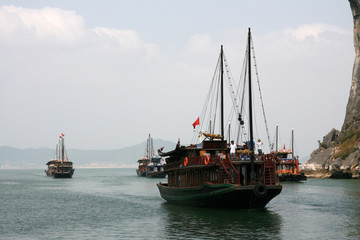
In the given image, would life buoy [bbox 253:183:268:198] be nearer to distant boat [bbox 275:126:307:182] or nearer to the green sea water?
the green sea water

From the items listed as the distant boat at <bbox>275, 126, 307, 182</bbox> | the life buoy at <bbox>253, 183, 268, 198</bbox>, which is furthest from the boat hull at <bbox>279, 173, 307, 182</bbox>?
the life buoy at <bbox>253, 183, 268, 198</bbox>

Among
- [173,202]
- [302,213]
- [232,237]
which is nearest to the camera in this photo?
[232,237]

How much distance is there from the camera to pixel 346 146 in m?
104

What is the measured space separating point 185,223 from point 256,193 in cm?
595

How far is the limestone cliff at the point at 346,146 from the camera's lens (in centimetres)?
9900

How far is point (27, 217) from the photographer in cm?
3788

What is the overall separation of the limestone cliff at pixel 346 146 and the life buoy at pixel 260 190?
224ft

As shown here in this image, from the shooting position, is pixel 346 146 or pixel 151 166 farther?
pixel 151 166

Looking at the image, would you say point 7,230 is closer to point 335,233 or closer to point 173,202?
point 173,202

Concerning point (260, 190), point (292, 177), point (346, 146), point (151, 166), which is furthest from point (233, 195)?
point (151, 166)

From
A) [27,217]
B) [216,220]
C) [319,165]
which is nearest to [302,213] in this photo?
[216,220]

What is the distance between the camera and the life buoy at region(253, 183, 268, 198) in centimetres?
3381

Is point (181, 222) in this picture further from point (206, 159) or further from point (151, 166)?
point (151, 166)

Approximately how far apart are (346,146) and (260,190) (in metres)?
76.7
